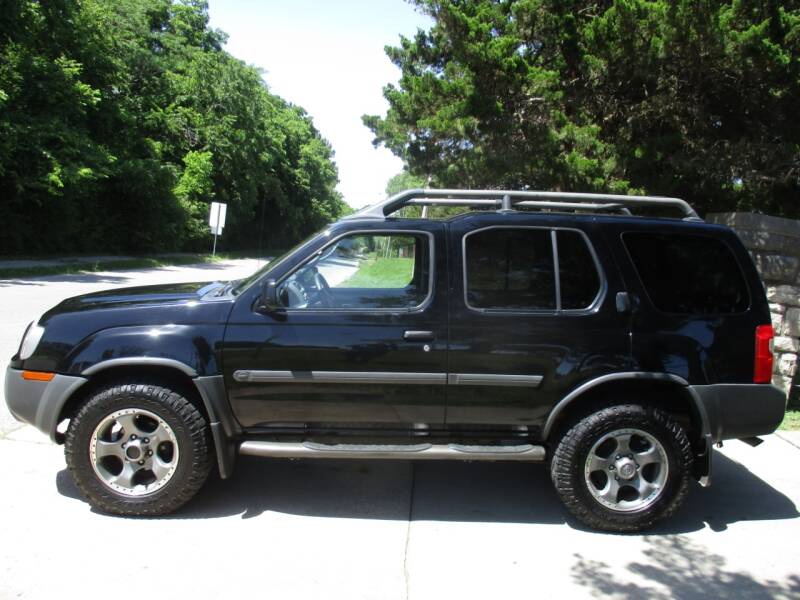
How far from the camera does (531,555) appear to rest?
353cm

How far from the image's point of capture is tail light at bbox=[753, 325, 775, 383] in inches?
153

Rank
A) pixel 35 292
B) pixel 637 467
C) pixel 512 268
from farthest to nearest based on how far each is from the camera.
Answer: pixel 35 292
pixel 512 268
pixel 637 467

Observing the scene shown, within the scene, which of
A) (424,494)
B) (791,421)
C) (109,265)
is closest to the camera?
(424,494)

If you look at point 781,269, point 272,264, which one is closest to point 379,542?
point 272,264

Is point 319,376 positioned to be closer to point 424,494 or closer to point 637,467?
point 424,494

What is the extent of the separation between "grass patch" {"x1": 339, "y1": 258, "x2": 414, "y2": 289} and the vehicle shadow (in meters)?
1.43

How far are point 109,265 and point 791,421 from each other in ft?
76.4

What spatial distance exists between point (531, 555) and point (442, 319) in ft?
4.69

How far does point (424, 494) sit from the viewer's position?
431cm

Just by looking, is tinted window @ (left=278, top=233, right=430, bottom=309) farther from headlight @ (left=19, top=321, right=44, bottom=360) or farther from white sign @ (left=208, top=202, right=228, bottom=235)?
white sign @ (left=208, top=202, right=228, bottom=235)

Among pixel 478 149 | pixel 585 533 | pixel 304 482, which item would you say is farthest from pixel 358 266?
pixel 478 149

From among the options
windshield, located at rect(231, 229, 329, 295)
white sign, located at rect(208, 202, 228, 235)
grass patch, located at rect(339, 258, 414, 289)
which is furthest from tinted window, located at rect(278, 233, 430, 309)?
white sign, located at rect(208, 202, 228, 235)

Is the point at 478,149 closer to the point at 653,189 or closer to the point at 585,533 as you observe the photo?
the point at 653,189

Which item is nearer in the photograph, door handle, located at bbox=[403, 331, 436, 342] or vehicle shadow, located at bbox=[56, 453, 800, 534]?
door handle, located at bbox=[403, 331, 436, 342]
